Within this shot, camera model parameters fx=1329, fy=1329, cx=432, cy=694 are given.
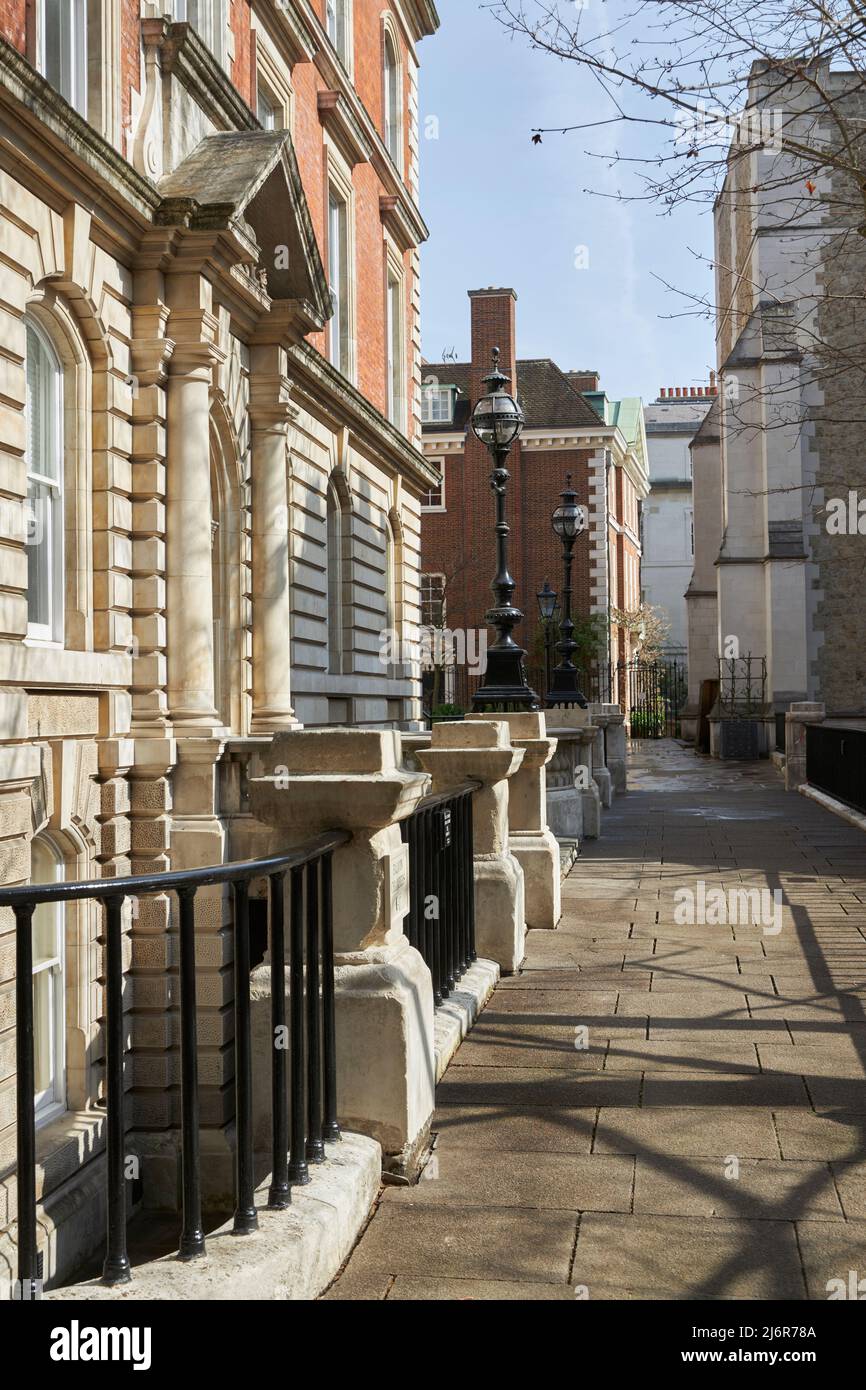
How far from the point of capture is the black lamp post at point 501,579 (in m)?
13.6

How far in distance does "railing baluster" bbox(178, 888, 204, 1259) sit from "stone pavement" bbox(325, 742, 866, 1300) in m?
0.56

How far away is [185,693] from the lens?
10773 millimetres

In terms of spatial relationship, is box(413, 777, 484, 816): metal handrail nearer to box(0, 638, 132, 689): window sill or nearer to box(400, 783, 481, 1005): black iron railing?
box(400, 783, 481, 1005): black iron railing

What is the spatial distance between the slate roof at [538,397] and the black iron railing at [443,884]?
40.4m

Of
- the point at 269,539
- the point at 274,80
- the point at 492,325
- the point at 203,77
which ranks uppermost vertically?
the point at 492,325

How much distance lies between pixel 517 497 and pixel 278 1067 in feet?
141

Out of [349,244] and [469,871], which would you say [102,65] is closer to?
[469,871]

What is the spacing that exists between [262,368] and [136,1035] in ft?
22.9

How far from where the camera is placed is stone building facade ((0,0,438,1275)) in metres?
→ 8.33

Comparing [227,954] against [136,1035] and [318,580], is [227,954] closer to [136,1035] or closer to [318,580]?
[136,1035]

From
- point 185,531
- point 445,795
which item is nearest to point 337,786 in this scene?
point 445,795

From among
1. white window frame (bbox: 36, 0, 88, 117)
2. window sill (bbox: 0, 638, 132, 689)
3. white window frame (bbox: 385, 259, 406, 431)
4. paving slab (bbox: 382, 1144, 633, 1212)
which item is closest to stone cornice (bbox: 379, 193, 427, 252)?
white window frame (bbox: 385, 259, 406, 431)

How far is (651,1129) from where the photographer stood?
500cm
